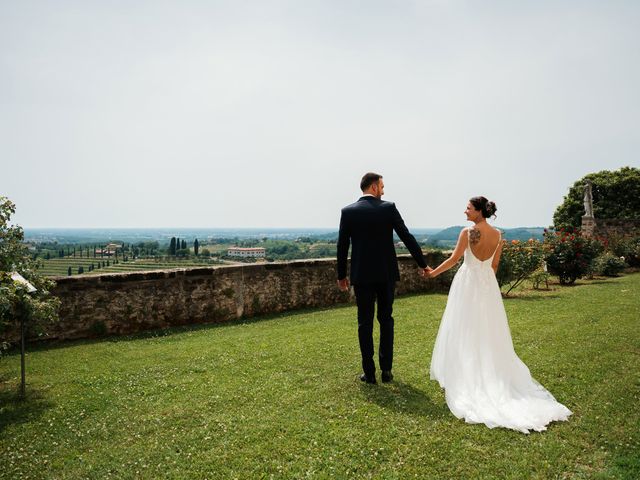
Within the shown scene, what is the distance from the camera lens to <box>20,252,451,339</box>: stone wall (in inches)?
296

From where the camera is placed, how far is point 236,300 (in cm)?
927

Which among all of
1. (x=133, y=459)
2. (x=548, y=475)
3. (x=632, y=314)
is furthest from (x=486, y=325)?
(x=632, y=314)

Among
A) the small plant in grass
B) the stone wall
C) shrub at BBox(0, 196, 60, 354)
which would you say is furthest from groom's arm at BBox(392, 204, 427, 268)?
the small plant in grass

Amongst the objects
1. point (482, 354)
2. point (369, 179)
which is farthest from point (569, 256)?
point (369, 179)

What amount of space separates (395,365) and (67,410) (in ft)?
13.2

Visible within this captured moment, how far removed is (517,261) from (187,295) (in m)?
9.44

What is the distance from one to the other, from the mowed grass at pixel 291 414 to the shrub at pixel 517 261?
A: 4.66 meters

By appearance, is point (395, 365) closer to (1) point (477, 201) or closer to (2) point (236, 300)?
(1) point (477, 201)

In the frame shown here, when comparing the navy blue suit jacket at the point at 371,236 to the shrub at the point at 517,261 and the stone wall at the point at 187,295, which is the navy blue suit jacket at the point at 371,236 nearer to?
the stone wall at the point at 187,295

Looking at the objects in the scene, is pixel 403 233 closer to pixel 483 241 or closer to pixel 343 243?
pixel 343 243

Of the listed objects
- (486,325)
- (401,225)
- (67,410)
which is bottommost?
(67,410)

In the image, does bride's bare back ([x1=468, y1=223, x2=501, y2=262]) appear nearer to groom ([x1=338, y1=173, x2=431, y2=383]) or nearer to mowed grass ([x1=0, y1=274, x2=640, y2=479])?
groom ([x1=338, y1=173, x2=431, y2=383])

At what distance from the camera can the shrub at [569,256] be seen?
14.3 m

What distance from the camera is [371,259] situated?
497 centimetres
